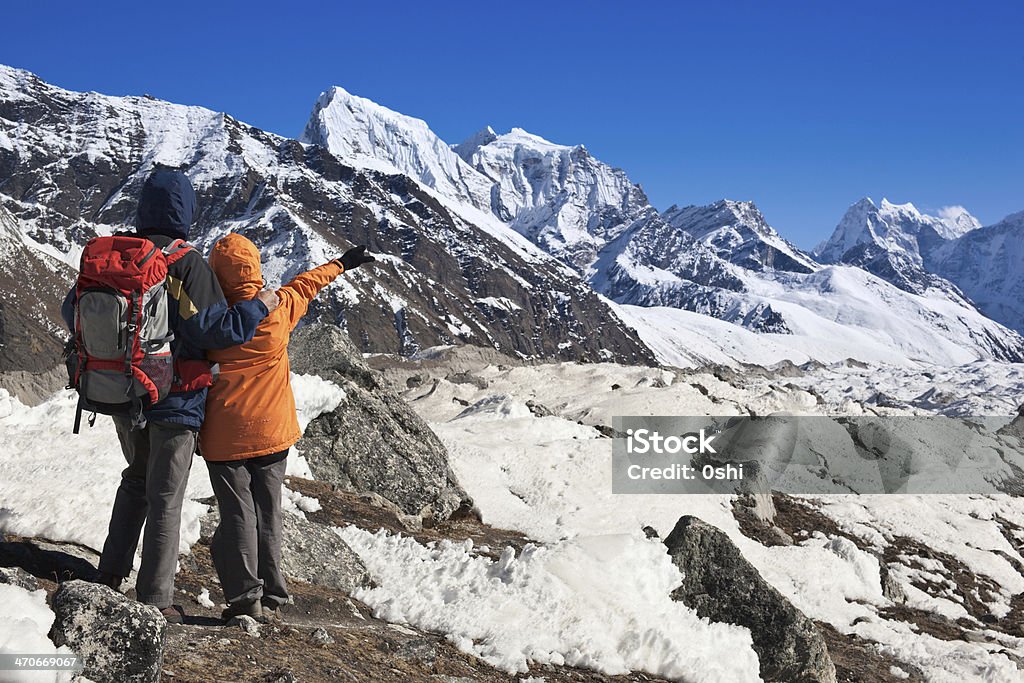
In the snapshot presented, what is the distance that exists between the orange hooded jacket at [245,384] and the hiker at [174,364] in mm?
170

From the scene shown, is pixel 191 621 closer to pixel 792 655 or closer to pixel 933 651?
pixel 792 655

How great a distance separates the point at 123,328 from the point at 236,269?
104 centimetres

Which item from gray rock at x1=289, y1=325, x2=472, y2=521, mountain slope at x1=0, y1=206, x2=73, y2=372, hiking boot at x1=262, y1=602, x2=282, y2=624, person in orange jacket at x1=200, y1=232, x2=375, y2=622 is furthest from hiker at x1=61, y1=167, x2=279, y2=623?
mountain slope at x1=0, y1=206, x2=73, y2=372

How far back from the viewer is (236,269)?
6.41 m

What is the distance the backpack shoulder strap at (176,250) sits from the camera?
5.93 m

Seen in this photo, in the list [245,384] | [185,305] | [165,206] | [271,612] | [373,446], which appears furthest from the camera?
[373,446]

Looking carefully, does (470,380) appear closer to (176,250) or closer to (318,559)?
(318,559)

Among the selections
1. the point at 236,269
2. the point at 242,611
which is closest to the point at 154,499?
the point at 242,611

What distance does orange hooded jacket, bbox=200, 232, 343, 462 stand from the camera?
21.0 ft

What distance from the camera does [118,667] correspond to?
4.85 metres

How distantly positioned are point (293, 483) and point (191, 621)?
19.1 ft

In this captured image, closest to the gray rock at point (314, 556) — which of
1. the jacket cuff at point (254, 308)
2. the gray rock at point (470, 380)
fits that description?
the jacket cuff at point (254, 308)

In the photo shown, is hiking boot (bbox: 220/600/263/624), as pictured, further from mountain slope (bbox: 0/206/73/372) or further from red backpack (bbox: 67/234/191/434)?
mountain slope (bbox: 0/206/73/372)

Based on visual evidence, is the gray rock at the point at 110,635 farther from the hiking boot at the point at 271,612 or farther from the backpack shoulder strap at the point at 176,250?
the backpack shoulder strap at the point at 176,250
